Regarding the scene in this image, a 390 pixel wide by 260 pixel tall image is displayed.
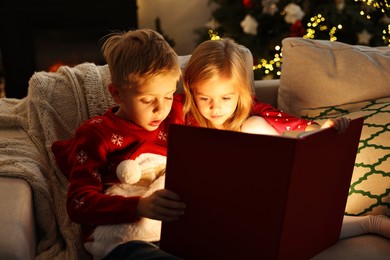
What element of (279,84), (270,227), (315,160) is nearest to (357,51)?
(279,84)

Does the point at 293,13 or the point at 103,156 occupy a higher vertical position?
the point at 293,13

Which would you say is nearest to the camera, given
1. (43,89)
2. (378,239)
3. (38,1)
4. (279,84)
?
(378,239)

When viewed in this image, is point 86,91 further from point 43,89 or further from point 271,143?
point 271,143

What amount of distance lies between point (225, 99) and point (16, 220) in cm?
62

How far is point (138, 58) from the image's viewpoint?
1337mm

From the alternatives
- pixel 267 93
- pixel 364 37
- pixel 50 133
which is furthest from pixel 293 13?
pixel 50 133

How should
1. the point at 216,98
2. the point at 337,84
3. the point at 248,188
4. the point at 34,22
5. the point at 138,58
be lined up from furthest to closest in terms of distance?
the point at 34,22, the point at 337,84, the point at 216,98, the point at 138,58, the point at 248,188

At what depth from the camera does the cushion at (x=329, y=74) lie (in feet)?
5.70

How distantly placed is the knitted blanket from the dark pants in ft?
0.56

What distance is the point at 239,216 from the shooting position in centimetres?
115

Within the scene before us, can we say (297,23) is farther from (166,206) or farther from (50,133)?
(166,206)

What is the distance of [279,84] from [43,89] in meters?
0.83

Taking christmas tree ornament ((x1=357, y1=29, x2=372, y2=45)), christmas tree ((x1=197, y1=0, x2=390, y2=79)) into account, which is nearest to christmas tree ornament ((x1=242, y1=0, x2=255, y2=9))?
christmas tree ((x1=197, y1=0, x2=390, y2=79))

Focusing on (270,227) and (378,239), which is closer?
(270,227)
